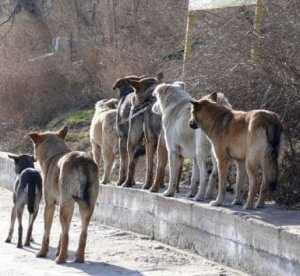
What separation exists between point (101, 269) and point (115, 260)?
2.23 feet

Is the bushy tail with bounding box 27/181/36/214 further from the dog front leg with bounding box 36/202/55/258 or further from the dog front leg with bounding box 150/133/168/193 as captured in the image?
the dog front leg with bounding box 150/133/168/193

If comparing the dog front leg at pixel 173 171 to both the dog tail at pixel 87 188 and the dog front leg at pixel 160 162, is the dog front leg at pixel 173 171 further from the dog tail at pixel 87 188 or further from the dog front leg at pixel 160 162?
the dog tail at pixel 87 188

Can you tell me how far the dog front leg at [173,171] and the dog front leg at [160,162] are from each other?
0.51 m

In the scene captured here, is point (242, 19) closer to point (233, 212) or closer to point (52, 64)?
point (233, 212)

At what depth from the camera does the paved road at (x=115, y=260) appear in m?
11.6

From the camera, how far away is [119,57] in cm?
2248

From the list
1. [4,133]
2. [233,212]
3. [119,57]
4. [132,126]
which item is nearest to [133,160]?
[132,126]

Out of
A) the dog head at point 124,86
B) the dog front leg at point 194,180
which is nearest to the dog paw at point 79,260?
the dog front leg at point 194,180

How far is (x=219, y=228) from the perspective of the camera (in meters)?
11.9

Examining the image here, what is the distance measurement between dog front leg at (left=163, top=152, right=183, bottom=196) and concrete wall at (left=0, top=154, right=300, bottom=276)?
16cm

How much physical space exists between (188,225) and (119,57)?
33.7 ft

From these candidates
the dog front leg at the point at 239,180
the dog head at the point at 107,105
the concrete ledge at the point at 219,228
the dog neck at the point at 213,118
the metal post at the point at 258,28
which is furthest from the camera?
the dog head at the point at 107,105

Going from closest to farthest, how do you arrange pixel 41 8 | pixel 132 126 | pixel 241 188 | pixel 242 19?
1. pixel 241 188
2. pixel 242 19
3. pixel 132 126
4. pixel 41 8

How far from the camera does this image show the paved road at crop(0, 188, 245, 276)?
1159cm
